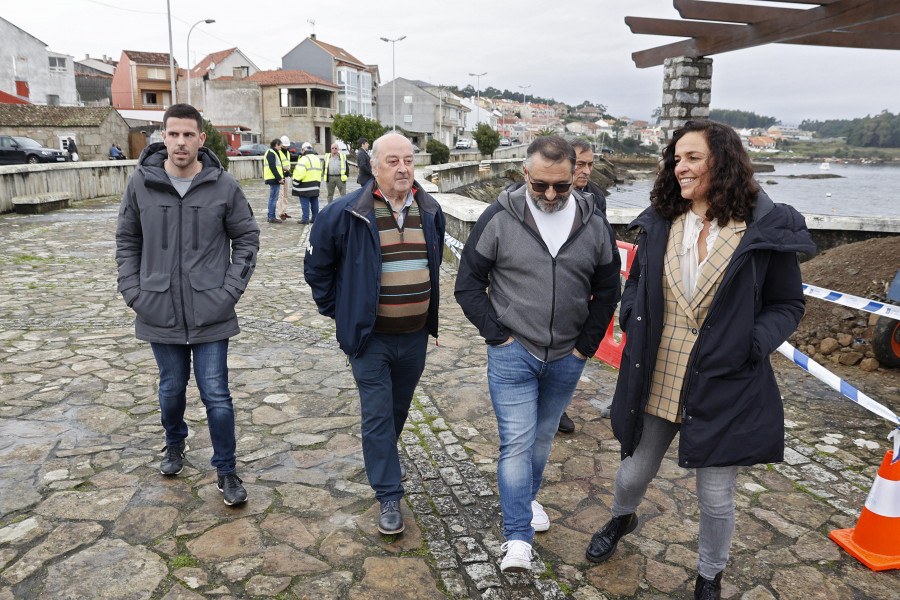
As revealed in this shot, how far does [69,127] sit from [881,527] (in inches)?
1335

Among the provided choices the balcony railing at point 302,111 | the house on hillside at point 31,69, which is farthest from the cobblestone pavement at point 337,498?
the balcony railing at point 302,111

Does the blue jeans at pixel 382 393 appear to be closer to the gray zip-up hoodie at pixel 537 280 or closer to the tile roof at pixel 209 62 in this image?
the gray zip-up hoodie at pixel 537 280

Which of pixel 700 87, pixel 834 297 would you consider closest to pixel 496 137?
pixel 700 87

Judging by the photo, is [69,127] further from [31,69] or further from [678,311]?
[678,311]

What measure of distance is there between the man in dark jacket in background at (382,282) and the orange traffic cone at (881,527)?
230 centimetres

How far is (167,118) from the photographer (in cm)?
341

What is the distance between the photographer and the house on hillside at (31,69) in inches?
1709

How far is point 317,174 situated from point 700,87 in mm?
7855

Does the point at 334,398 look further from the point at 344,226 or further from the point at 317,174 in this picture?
the point at 317,174

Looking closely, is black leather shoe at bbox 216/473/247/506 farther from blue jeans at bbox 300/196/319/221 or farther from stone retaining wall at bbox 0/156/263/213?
stone retaining wall at bbox 0/156/263/213

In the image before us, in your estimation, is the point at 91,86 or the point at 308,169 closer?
the point at 308,169

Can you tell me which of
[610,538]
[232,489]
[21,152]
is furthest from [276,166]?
[21,152]

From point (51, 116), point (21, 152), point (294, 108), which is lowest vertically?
point (21, 152)

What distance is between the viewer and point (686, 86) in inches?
506
